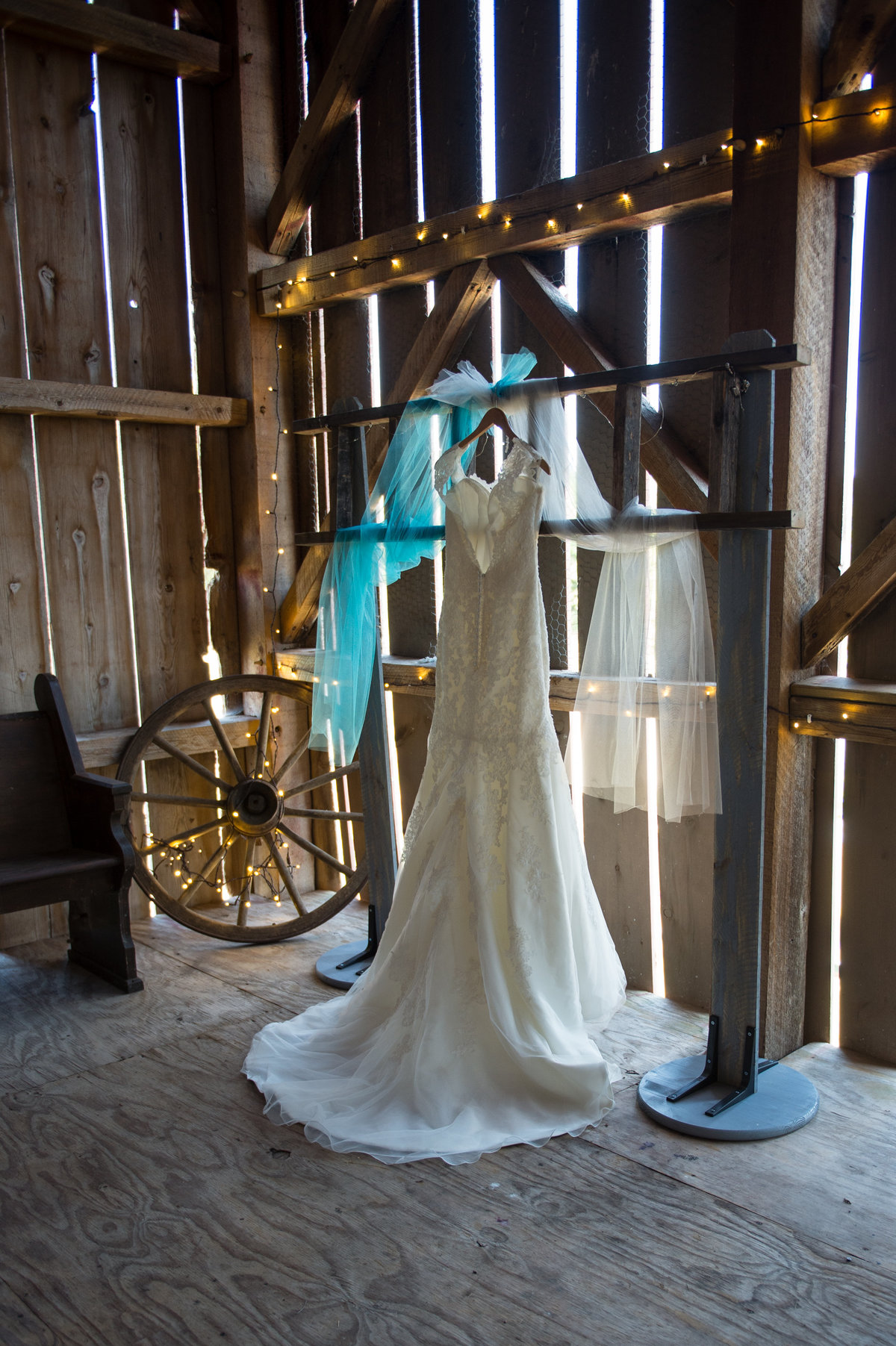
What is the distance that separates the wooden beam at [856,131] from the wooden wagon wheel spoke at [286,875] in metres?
2.84

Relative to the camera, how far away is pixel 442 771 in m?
2.80

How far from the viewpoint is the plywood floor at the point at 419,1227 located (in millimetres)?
1869

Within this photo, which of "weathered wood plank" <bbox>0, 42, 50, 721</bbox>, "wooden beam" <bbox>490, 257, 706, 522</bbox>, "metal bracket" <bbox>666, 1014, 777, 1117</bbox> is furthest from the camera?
"weathered wood plank" <bbox>0, 42, 50, 721</bbox>

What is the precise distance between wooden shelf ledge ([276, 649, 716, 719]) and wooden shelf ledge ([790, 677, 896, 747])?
0.80ft

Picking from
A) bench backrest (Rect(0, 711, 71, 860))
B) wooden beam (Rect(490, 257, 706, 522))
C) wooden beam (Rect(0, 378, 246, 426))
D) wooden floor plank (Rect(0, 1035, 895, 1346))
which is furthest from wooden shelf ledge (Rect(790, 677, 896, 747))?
wooden beam (Rect(0, 378, 246, 426))

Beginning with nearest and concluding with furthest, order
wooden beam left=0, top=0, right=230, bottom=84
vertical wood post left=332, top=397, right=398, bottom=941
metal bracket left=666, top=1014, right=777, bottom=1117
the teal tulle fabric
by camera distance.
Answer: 1. metal bracket left=666, top=1014, right=777, bottom=1117
2. the teal tulle fabric
3. vertical wood post left=332, top=397, right=398, bottom=941
4. wooden beam left=0, top=0, right=230, bottom=84

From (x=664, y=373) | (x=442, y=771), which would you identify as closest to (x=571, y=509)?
(x=664, y=373)

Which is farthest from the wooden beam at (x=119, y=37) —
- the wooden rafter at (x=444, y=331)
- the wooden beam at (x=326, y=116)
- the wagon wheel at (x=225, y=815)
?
the wagon wheel at (x=225, y=815)

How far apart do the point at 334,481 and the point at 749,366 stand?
1441mm

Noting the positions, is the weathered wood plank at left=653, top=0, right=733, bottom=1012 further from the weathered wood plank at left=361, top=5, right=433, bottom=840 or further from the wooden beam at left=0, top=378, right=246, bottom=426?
the wooden beam at left=0, top=378, right=246, bottom=426

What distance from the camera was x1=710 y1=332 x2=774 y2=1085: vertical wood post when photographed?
7.92ft

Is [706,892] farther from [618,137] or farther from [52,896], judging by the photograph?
[618,137]

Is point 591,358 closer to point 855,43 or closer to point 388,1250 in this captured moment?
point 855,43

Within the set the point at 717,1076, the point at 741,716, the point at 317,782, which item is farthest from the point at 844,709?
the point at 317,782
